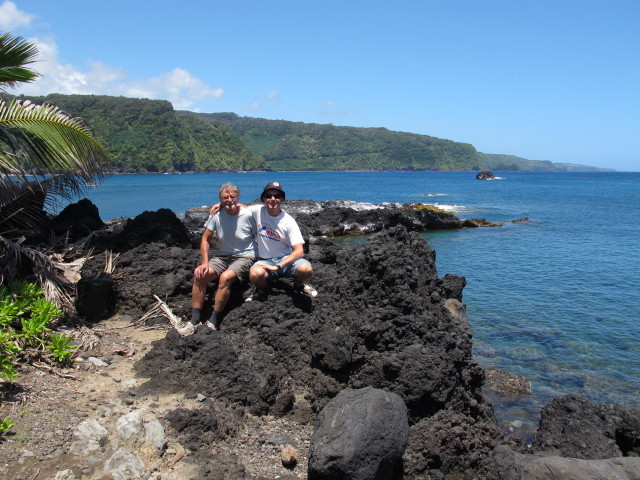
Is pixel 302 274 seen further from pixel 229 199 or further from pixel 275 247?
pixel 229 199

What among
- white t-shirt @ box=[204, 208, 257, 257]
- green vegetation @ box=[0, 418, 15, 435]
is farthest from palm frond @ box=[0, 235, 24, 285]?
green vegetation @ box=[0, 418, 15, 435]

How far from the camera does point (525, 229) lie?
3284 cm

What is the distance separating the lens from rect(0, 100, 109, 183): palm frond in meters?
7.12

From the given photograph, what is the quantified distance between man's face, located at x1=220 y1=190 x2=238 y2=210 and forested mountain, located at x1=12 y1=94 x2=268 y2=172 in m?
116

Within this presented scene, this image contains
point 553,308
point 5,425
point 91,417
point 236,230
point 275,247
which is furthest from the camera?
point 553,308

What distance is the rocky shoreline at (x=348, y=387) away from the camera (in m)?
4.97

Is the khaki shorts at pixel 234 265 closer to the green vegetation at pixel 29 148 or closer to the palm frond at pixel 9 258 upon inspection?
the green vegetation at pixel 29 148

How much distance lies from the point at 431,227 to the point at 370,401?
93.4 feet

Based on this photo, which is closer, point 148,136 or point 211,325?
point 211,325

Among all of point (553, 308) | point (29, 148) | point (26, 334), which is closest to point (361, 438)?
point (26, 334)

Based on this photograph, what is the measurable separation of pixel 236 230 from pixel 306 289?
4.34ft

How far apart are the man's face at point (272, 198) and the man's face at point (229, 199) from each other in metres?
0.45

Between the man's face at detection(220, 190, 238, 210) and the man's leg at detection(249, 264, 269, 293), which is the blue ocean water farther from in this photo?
the man's face at detection(220, 190, 238, 210)

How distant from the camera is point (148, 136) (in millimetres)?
140125
